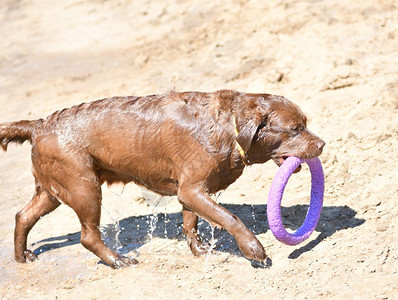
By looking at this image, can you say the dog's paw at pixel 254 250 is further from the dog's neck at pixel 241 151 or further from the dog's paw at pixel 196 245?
the dog's paw at pixel 196 245

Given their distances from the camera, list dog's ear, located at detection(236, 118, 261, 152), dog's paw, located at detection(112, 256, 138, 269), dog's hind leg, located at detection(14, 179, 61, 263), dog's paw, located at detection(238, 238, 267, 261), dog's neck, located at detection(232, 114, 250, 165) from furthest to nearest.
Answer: dog's hind leg, located at detection(14, 179, 61, 263) → dog's paw, located at detection(112, 256, 138, 269) → dog's neck, located at detection(232, 114, 250, 165) → dog's ear, located at detection(236, 118, 261, 152) → dog's paw, located at detection(238, 238, 267, 261)

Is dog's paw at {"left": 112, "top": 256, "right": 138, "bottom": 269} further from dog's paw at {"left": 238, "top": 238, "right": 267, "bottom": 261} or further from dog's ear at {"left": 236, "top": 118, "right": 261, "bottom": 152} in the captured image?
dog's ear at {"left": 236, "top": 118, "right": 261, "bottom": 152}

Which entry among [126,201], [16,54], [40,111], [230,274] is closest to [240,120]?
[230,274]

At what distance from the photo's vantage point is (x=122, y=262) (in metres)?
7.11

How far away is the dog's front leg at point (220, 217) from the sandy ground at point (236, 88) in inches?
14.1

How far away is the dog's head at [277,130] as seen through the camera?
6.46 metres

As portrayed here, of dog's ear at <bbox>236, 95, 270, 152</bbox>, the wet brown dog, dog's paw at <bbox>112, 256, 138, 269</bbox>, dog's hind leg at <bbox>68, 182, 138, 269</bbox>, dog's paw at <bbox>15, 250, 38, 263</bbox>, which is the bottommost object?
dog's paw at <bbox>15, 250, 38, 263</bbox>

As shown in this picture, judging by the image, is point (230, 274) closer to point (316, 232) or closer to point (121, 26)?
point (316, 232)

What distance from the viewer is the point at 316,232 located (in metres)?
7.05

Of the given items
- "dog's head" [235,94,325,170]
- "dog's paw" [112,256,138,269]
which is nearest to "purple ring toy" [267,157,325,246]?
"dog's head" [235,94,325,170]

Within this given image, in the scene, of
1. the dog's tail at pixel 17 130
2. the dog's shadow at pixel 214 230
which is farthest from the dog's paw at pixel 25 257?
the dog's tail at pixel 17 130

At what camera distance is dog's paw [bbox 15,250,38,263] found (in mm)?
7664

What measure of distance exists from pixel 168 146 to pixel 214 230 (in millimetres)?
1508

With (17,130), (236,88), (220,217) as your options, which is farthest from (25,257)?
(236,88)
